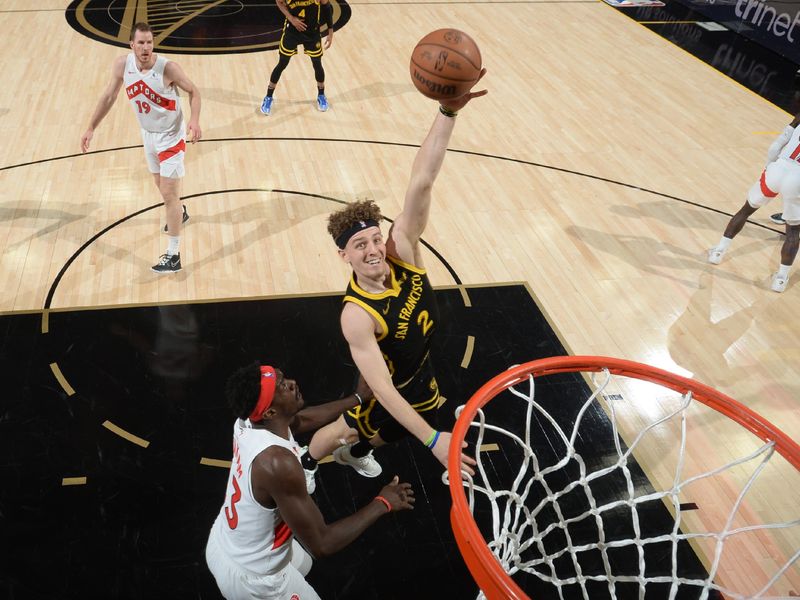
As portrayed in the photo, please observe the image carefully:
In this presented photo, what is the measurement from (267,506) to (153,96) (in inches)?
137

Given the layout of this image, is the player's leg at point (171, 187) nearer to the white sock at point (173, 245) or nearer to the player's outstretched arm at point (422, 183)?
the white sock at point (173, 245)

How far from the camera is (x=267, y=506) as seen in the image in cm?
273

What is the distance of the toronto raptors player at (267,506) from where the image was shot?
8.73ft

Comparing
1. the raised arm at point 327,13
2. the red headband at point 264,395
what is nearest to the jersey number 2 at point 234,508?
the red headband at point 264,395

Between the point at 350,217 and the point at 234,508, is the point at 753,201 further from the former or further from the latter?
the point at 234,508

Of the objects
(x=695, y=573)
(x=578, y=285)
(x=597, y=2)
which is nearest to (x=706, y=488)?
(x=695, y=573)

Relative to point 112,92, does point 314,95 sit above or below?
below

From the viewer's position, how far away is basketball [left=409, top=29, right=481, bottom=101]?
3510 mm

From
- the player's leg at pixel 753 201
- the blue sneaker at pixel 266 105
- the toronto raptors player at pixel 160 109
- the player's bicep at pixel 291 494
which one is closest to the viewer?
the player's bicep at pixel 291 494

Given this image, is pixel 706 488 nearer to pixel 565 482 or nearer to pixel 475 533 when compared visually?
pixel 565 482

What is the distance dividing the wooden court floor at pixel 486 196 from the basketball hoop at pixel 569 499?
0.23 m

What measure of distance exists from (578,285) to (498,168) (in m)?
1.95

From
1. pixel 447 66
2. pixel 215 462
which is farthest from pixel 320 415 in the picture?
pixel 447 66

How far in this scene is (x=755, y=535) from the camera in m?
4.11
